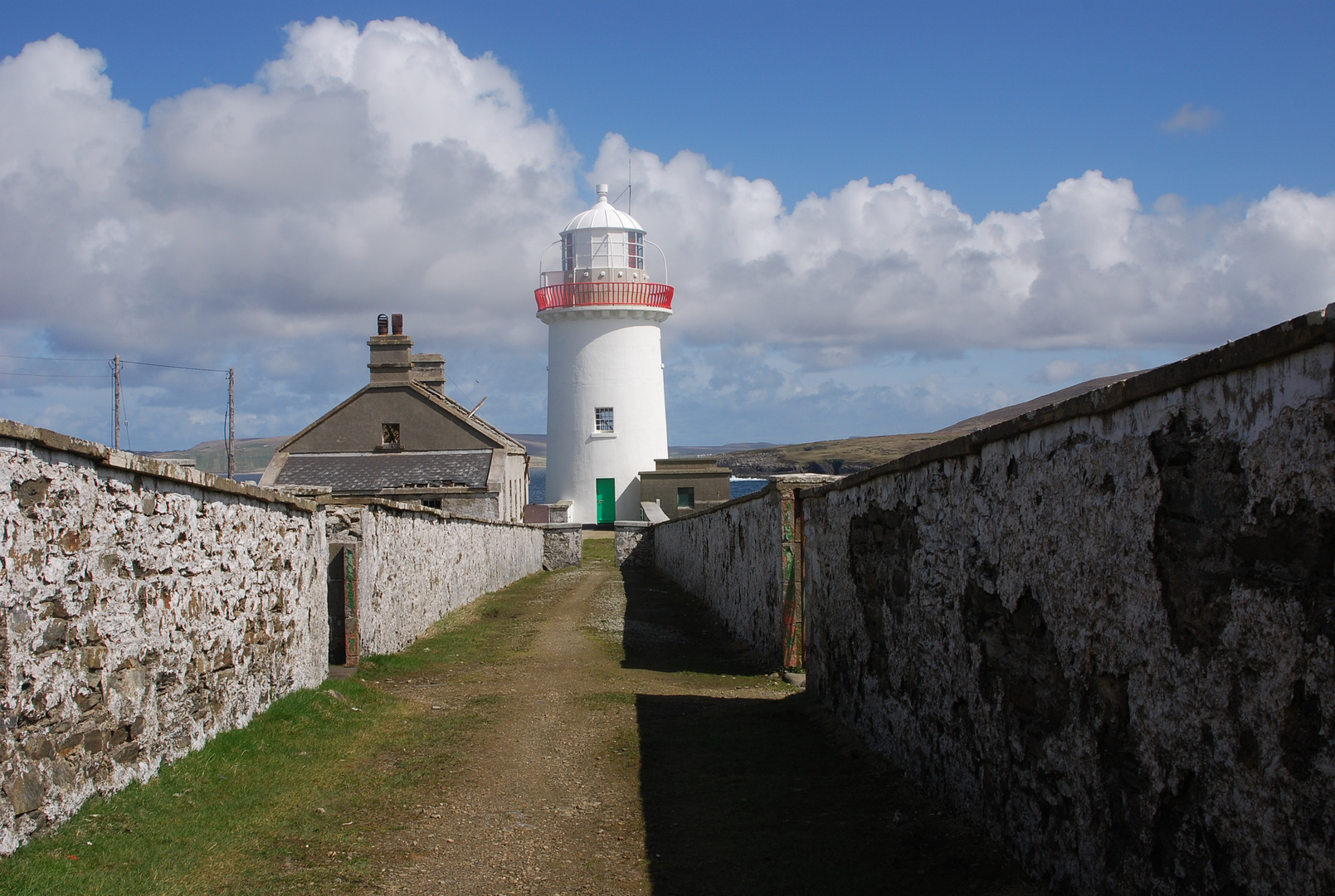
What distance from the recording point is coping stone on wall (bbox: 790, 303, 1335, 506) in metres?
2.79

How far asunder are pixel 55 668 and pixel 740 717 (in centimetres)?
522

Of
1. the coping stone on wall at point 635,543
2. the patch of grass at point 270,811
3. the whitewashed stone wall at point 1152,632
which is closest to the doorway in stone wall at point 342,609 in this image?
the patch of grass at point 270,811

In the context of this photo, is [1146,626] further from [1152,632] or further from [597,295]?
[597,295]

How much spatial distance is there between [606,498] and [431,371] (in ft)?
30.8

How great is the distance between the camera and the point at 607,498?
41.4m

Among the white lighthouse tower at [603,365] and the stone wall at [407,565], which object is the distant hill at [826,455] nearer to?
the white lighthouse tower at [603,365]

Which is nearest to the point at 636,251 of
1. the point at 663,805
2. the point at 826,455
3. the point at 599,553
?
the point at 599,553

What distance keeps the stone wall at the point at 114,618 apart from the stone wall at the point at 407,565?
8.94 ft

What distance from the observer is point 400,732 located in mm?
8234

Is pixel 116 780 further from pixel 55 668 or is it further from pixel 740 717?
pixel 740 717

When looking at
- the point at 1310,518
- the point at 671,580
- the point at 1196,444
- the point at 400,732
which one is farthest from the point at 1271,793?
the point at 671,580

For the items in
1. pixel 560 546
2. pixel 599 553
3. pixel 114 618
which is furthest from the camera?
pixel 599 553

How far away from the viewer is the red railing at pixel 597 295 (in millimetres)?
40469

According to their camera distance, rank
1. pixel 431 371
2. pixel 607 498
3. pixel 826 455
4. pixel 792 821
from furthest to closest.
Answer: pixel 826 455, pixel 431 371, pixel 607 498, pixel 792 821
